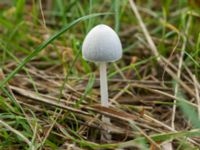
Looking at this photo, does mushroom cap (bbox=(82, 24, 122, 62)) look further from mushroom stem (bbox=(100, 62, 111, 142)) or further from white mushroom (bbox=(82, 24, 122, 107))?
mushroom stem (bbox=(100, 62, 111, 142))

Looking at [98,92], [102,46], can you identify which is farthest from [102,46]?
[98,92]

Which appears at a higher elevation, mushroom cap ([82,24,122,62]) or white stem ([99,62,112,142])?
mushroom cap ([82,24,122,62])

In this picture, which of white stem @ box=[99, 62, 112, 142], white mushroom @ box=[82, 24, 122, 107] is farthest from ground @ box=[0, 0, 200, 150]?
white mushroom @ box=[82, 24, 122, 107]

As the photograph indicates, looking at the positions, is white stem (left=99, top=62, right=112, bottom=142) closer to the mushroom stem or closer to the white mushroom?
the mushroom stem

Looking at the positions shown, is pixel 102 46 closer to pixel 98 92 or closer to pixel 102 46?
pixel 102 46

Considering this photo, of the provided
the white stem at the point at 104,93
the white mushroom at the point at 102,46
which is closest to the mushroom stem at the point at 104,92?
the white stem at the point at 104,93

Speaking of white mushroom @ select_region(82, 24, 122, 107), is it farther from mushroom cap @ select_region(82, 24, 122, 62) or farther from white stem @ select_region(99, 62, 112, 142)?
white stem @ select_region(99, 62, 112, 142)

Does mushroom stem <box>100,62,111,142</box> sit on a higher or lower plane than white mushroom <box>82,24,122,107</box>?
lower

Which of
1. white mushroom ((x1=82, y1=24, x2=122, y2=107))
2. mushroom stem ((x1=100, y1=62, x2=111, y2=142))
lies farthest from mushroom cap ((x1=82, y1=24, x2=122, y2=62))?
mushroom stem ((x1=100, y1=62, x2=111, y2=142))

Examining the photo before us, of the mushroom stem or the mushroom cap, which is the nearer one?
the mushroom cap

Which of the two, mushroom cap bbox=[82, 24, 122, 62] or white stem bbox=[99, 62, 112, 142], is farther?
white stem bbox=[99, 62, 112, 142]
